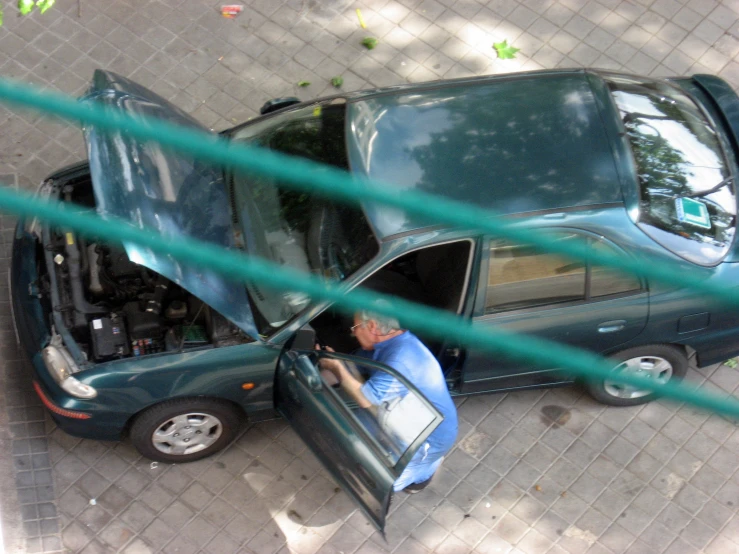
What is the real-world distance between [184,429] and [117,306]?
0.77 meters

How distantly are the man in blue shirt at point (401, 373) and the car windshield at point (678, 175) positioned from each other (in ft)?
4.32

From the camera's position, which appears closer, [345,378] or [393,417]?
[393,417]

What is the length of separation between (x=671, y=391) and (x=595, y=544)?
9.58 feet

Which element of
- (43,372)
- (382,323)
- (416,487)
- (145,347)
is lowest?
(416,487)

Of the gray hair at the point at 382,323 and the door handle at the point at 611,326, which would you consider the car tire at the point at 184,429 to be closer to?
the gray hair at the point at 382,323

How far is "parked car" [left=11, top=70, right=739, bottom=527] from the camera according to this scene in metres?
4.47

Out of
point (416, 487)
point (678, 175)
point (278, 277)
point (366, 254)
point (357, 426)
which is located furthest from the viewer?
point (416, 487)

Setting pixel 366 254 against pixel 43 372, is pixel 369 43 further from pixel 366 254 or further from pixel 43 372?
pixel 43 372

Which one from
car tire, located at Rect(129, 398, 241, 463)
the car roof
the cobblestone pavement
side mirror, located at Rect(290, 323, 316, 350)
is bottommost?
the cobblestone pavement

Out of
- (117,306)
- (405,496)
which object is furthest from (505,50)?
(117,306)

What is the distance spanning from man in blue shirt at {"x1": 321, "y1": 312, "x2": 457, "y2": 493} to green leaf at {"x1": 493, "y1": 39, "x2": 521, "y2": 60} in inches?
129

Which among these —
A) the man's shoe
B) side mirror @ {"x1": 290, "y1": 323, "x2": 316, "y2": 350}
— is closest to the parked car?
side mirror @ {"x1": 290, "y1": 323, "x2": 316, "y2": 350}

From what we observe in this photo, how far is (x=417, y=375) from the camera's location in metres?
4.43

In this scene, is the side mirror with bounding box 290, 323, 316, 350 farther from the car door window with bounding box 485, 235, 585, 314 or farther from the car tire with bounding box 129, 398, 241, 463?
the car door window with bounding box 485, 235, 585, 314
